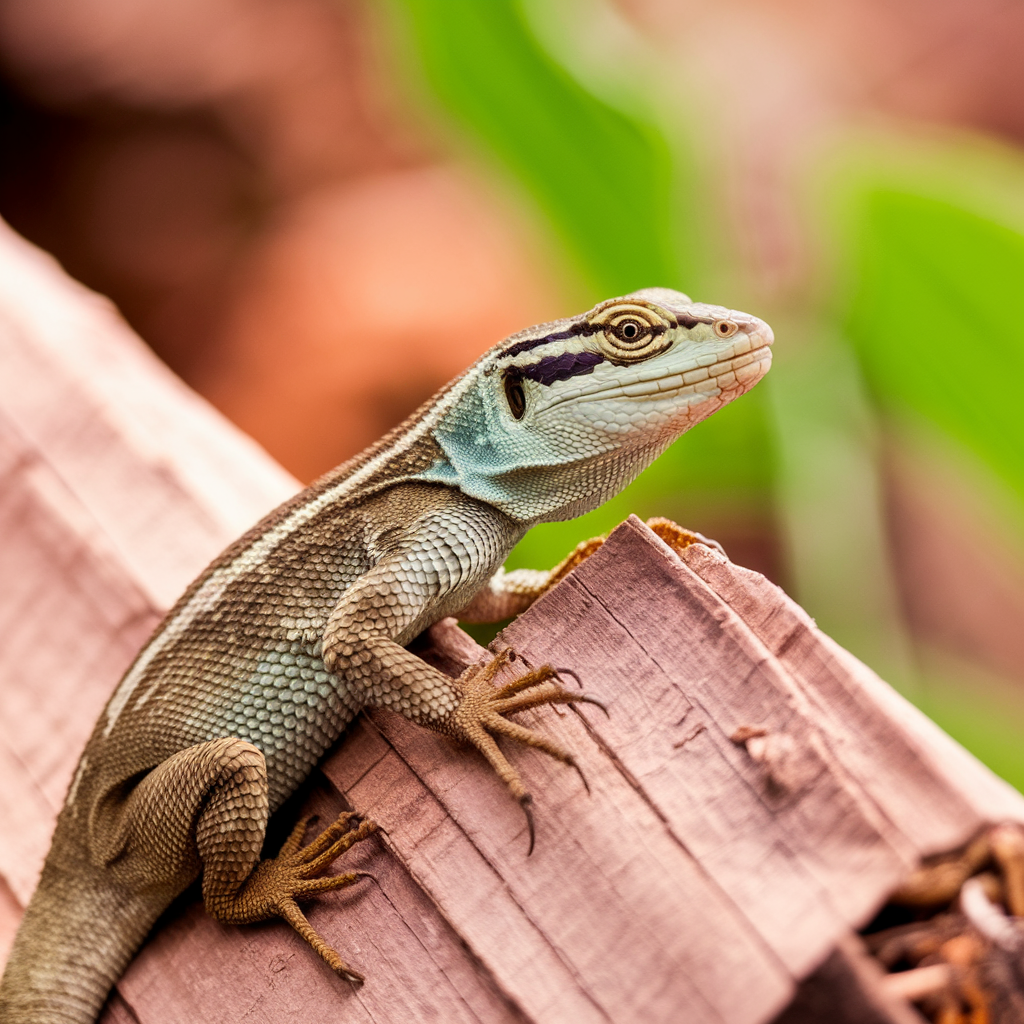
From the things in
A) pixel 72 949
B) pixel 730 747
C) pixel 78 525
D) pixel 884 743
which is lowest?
pixel 72 949

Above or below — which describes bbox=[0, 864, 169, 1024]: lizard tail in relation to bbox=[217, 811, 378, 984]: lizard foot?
below

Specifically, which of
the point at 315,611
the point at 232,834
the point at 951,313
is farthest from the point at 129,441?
the point at 951,313

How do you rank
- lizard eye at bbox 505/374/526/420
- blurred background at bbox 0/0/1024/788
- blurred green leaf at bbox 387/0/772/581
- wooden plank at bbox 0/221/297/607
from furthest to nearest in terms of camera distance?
blurred green leaf at bbox 387/0/772/581, blurred background at bbox 0/0/1024/788, wooden plank at bbox 0/221/297/607, lizard eye at bbox 505/374/526/420

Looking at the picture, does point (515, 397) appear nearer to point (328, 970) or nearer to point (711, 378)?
point (711, 378)

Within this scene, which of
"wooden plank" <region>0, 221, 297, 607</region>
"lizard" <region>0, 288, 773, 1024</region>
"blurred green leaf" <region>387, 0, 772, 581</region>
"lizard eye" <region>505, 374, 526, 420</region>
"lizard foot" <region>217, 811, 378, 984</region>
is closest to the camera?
"lizard foot" <region>217, 811, 378, 984</region>

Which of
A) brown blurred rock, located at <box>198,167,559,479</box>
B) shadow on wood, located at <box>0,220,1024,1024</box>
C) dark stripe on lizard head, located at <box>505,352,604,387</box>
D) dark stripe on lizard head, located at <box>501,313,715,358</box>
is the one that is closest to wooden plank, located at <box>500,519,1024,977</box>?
shadow on wood, located at <box>0,220,1024,1024</box>

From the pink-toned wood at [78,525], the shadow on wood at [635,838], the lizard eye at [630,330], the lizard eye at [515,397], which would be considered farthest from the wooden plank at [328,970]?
the lizard eye at [630,330]

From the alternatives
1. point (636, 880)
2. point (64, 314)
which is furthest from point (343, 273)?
point (636, 880)

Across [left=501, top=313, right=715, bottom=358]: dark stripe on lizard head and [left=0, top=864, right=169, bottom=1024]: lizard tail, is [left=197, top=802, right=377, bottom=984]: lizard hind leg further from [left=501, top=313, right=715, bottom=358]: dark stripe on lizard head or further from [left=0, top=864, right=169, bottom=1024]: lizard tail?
[left=501, top=313, right=715, bottom=358]: dark stripe on lizard head
